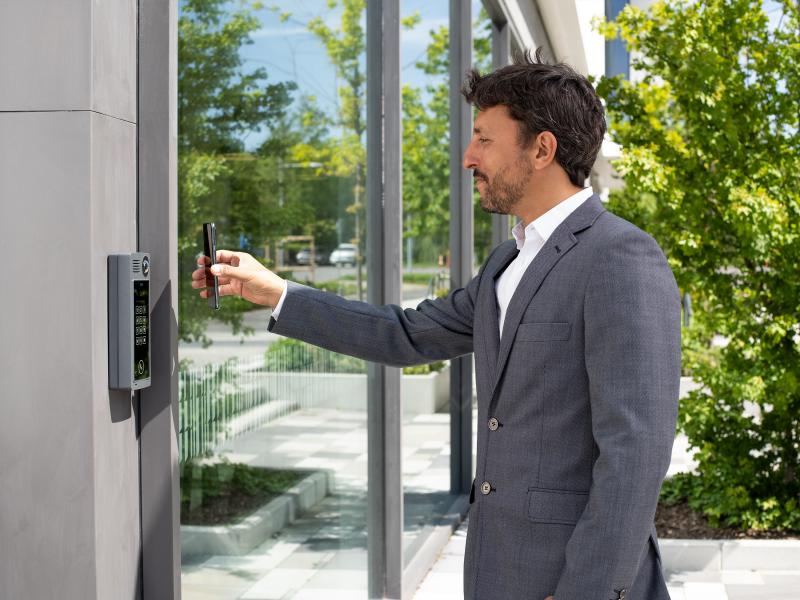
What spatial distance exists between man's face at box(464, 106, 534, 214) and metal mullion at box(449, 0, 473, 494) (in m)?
4.29

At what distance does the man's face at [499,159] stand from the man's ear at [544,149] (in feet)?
0.06

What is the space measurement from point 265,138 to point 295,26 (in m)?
0.53

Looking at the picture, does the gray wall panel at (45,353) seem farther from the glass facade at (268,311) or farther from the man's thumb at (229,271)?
the glass facade at (268,311)

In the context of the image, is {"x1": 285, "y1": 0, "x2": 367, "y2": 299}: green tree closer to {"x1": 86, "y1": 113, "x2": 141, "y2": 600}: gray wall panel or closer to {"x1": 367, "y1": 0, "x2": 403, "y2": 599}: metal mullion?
{"x1": 367, "y1": 0, "x2": 403, "y2": 599}: metal mullion

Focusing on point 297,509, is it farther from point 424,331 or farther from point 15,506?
point 15,506

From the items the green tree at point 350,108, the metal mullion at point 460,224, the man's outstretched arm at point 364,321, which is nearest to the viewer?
the man's outstretched arm at point 364,321

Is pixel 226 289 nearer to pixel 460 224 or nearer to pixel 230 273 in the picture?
pixel 230 273

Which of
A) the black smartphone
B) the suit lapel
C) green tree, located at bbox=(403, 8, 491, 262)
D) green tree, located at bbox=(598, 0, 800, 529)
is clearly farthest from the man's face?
green tree, located at bbox=(598, 0, 800, 529)

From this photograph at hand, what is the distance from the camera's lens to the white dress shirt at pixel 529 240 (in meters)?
2.19

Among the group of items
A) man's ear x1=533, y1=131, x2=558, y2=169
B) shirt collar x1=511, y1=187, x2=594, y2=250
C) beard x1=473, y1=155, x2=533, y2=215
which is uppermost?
man's ear x1=533, y1=131, x2=558, y2=169

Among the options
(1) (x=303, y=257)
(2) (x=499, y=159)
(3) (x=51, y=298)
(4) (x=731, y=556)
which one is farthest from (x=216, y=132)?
(4) (x=731, y=556)

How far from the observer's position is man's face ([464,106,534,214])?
86.3 inches

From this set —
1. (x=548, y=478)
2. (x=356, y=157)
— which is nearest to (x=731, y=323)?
(x=356, y=157)

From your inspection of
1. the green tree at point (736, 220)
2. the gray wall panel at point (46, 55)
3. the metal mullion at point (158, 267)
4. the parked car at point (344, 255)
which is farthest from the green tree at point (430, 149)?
the gray wall panel at point (46, 55)
